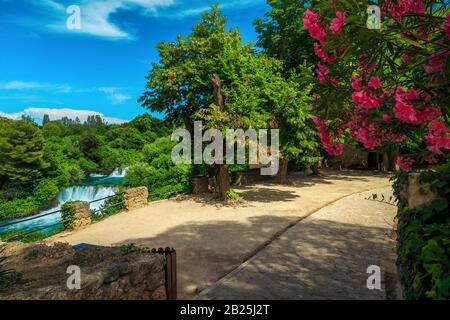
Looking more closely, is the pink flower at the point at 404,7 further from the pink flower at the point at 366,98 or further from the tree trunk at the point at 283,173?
the tree trunk at the point at 283,173

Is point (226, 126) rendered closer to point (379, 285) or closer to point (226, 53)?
point (226, 53)

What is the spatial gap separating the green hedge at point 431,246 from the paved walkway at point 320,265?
2.06 m

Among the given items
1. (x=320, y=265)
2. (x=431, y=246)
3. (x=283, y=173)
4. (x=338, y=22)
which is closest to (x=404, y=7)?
(x=338, y=22)

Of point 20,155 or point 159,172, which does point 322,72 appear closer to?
point 159,172

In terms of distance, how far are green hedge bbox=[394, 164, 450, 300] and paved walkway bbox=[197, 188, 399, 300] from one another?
2.06m

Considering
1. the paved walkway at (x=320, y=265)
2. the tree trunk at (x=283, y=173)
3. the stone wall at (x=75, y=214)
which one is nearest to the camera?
the paved walkway at (x=320, y=265)

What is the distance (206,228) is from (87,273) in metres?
7.03

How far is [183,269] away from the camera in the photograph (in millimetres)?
7332

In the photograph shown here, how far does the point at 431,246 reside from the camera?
10.1 ft

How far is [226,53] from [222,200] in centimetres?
758

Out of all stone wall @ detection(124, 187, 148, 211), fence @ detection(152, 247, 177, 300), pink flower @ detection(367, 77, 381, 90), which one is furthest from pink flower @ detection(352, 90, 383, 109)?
stone wall @ detection(124, 187, 148, 211)

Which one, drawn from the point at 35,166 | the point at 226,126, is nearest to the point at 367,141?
the point at 226,126

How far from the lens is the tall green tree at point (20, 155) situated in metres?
37.1

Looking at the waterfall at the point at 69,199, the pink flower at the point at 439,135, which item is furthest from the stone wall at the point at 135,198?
the pink flower at the point at 439,135
